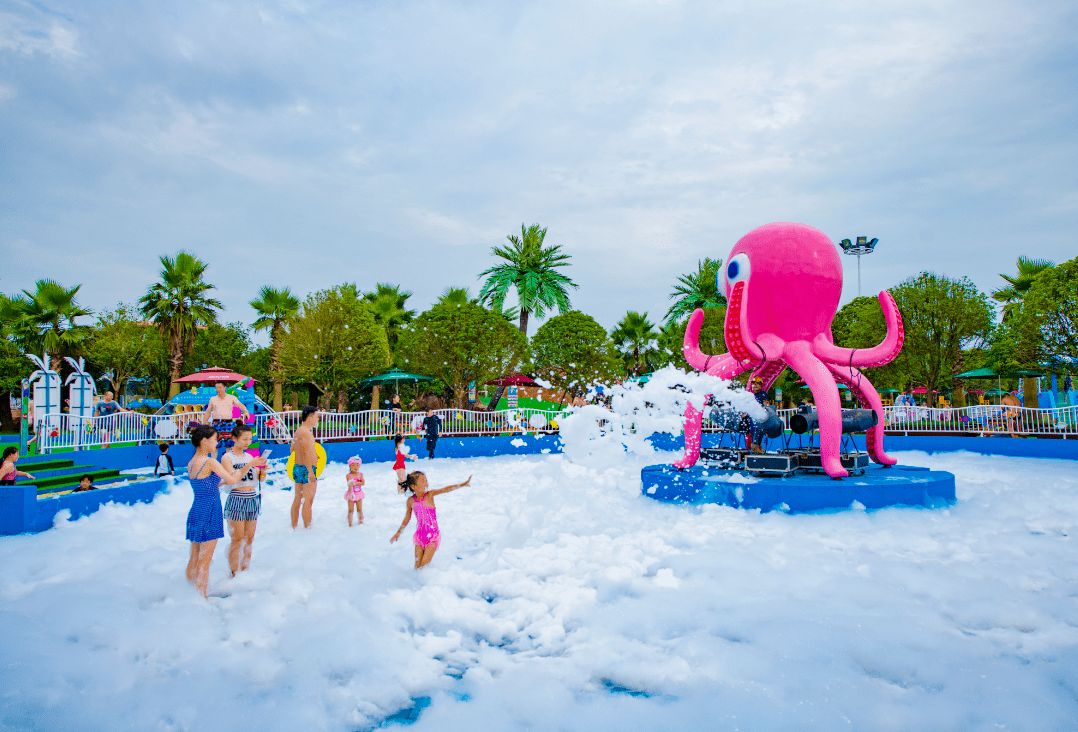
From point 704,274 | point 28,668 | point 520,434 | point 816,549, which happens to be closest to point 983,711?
point 816,549

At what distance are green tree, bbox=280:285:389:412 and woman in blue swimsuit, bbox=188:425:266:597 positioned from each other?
22903 mm

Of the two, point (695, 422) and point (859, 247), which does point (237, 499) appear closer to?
point (695, 422)

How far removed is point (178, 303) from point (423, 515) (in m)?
26.0

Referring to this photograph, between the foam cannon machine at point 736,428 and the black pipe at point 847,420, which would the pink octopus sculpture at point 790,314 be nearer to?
the black pipe at point 847,420

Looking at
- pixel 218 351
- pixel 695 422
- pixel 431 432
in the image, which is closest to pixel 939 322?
pixel 695 422

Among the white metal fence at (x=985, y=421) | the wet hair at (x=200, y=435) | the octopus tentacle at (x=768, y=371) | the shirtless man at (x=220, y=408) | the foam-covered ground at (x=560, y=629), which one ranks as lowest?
the foam-covered ground at (x=560, y=629)

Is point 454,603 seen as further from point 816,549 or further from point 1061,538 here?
point 1061,538

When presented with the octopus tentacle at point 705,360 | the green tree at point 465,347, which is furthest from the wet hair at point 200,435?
the green tree at point 465,347

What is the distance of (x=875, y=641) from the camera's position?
506 centimetres

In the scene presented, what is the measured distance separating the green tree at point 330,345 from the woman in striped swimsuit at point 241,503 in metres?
22.1

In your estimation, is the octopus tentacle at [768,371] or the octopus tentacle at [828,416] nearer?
the octopus tentacle at [828,416]

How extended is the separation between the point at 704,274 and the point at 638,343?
20.8 feet

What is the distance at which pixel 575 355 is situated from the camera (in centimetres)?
2991

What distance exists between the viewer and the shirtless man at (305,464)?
8719 millimetres
